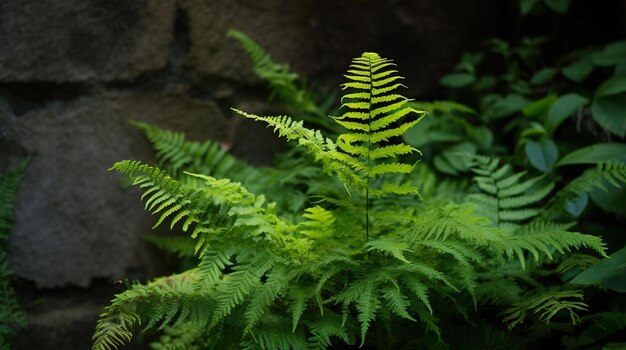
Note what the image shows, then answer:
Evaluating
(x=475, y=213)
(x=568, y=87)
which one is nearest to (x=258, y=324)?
(x=475, y=213)

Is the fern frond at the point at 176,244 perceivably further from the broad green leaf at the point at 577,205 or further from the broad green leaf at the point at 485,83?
the broad green leaf at the point at 485,83

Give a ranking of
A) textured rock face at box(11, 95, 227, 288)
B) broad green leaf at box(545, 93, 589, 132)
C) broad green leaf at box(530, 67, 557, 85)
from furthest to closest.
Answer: broad green leaf at box(530, 67, 557, 85) → broad green leaf at box(545, 93, 589, 132) → textured rock face at box(11, 95, 227, 288)

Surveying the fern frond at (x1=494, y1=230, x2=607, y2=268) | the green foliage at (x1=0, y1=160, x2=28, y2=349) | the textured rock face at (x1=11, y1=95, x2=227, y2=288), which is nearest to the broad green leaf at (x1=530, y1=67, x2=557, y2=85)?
the fern frond at (x1=494, y1=230, x2=607, y2=268)

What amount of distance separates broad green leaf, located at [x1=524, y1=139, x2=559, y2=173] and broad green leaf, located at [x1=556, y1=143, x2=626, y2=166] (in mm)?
61

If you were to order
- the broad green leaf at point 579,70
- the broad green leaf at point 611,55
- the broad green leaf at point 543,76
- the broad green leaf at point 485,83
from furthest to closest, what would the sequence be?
the broad green leaf at point 485,83 < the broad green leaf at point 543,76 < the broad green leaf at point 579,70 < the broad green leaf at point 611,55

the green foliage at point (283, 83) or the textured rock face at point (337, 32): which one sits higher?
the textured rock face at point (337, 32)

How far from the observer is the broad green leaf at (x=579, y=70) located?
2693mm

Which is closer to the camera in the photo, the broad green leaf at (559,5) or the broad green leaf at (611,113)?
the broad green leaf at (611,113)

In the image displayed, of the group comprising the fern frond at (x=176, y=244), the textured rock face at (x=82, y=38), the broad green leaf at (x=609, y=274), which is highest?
the textured rock face at (x=82, y=38)

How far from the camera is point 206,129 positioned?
2.63 m

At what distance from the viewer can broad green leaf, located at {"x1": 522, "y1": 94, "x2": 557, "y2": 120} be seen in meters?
2.57

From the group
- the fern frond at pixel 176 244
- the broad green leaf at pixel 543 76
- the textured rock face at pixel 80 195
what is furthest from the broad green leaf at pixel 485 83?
the fern frond at pixel 176 244

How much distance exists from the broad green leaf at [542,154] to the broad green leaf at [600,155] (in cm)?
6

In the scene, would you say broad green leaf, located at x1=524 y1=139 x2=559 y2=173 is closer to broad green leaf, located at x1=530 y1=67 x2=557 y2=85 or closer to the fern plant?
broad green leaf, located at x1=530 y1=67 x2=557 y2=85
